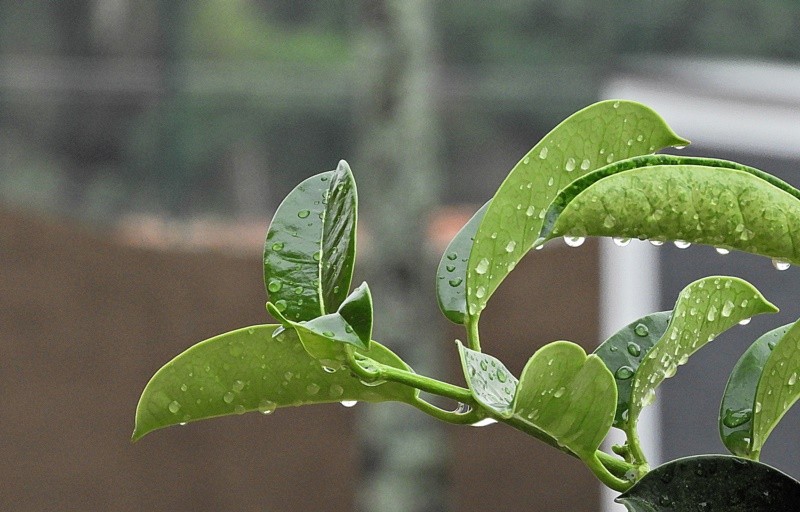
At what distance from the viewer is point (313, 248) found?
0.35 metres

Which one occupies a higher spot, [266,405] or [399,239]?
[266,405]

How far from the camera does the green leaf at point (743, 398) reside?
14.7 inches

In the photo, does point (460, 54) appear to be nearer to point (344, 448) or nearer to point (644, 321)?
point (344, 448)

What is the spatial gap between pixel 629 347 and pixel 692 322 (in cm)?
3

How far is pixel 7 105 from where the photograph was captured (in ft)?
28.1

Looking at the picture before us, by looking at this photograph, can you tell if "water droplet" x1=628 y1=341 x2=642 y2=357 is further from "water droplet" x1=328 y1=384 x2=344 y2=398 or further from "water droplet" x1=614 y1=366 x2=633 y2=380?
"water droplet" x1=328 y1=384 x2=344 y2=398

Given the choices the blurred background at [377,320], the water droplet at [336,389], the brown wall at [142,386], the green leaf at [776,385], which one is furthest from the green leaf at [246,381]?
the brown wall at [142,386]

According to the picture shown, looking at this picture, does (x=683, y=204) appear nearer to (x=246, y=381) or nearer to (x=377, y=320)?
(x=246, y=381)

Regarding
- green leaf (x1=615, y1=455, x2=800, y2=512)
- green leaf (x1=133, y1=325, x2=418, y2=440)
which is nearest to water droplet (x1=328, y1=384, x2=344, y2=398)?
green leaf (x1=133, y1=325, x2=418, y2=440)

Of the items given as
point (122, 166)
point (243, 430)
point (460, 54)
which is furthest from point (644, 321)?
point (460, 54)

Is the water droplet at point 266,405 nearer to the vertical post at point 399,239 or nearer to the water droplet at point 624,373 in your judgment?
the water droplet at point 624,373

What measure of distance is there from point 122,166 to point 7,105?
3.85 feet

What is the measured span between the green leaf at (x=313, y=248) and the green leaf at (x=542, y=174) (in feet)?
0.14

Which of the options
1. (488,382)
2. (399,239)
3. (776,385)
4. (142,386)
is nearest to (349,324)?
(488,382)
